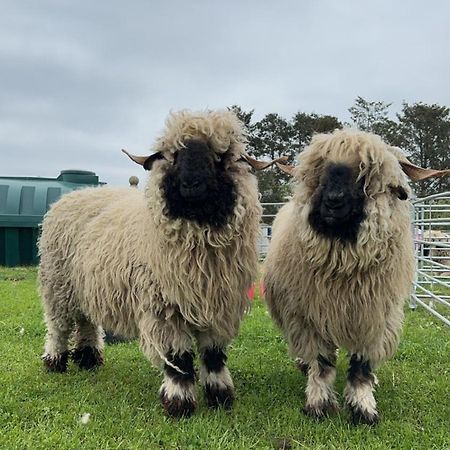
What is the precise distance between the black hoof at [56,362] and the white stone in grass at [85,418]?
1115 millimetres

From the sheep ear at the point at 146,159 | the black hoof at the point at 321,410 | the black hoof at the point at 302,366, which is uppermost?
the sheep ear at the point at 146,159

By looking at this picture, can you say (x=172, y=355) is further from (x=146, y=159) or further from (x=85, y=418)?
(x=146, y=159)

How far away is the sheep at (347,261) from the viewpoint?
2.95 m

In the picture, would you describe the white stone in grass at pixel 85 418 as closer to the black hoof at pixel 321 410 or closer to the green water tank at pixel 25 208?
the black hoof at pixel 321 410

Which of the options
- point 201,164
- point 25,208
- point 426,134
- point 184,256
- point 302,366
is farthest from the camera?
point 426,134

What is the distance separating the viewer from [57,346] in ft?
14.2

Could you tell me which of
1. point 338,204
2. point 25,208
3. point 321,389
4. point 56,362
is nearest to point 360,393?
point 321,389

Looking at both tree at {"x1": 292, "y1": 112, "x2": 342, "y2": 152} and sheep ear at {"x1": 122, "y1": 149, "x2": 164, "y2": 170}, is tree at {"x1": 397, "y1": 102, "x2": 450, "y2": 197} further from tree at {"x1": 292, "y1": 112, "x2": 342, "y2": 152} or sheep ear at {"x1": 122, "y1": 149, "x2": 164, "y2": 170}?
sheep ear at {"x1": 122, "y1": 149, "x2": 164, "y2": 170}

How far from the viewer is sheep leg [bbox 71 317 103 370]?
14.7ft

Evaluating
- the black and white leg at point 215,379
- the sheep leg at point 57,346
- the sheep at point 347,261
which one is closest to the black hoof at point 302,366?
the sheep at point 347,261

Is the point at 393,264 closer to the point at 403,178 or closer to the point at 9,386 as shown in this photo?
the point at 403,178

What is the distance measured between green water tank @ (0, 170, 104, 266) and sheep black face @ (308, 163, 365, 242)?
989 cm

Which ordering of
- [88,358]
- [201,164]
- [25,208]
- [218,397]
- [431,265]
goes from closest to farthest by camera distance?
[201,164], [218,397], [88,358], [431,265], [25,208]

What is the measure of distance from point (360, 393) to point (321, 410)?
27 centimetres
